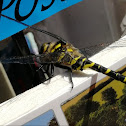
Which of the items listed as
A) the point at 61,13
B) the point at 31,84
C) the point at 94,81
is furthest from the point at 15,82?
the point at 94,81

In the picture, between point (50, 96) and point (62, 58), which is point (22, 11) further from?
point (50, 96)

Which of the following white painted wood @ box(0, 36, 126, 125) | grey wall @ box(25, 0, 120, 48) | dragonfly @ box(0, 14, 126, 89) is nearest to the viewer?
white painted wood @ box(0, 36, 126, 125)

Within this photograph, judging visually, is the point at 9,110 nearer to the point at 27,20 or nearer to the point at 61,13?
the point at 27,20

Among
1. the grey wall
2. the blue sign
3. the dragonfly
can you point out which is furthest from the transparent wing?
the grey wall

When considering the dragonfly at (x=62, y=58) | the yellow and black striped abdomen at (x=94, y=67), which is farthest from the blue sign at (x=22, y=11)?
the yellow and black striped abdomen at (x=94, y=67)

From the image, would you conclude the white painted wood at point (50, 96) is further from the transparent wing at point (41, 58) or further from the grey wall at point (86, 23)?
the grey wall at point (86, 23)

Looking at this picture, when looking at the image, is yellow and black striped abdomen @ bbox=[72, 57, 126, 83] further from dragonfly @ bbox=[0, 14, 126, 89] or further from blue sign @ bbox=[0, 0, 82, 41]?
blue sign @ bbox=[0, 0, 82, 41]
